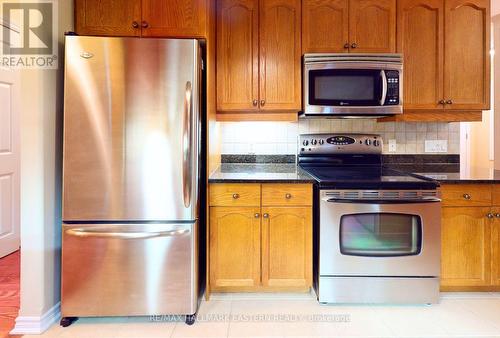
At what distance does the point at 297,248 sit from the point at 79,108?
157 cm

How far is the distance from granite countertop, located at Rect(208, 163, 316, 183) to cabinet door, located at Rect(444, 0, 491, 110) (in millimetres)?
1282

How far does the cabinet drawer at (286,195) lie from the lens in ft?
7.43

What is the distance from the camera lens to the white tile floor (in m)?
1.96

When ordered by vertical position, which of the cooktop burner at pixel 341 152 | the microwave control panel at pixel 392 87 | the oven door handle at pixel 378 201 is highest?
the microwave control panel at pixel 392 87

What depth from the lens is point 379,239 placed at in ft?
7.27

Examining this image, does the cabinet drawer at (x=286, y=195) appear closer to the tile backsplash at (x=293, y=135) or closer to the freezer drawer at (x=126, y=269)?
the freezer drawer at (x=126, y=269)

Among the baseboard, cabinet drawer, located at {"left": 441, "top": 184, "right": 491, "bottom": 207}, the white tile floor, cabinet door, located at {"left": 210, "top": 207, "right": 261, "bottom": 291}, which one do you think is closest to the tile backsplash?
cabinet drawer, located at {"left": 441, "top": 184, "right": 491, "bottom": 207}

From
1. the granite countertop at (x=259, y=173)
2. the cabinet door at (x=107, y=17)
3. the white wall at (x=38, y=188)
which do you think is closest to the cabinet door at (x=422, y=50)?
the granite countertop at (x=259, y=173)

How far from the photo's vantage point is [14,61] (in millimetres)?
2023

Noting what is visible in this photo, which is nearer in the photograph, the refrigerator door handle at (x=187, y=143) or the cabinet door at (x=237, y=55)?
the refrigerator door handle at (x=187, y=143)

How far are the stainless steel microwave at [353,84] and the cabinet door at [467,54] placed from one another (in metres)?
0.44

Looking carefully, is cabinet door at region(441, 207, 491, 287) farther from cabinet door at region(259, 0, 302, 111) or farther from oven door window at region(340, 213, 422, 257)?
cabinet door at region(259, 0, 302, 111)

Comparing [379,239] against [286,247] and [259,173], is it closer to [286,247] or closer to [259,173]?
[286,247]

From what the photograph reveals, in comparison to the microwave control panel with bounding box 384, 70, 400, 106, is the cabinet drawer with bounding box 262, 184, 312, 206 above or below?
below
